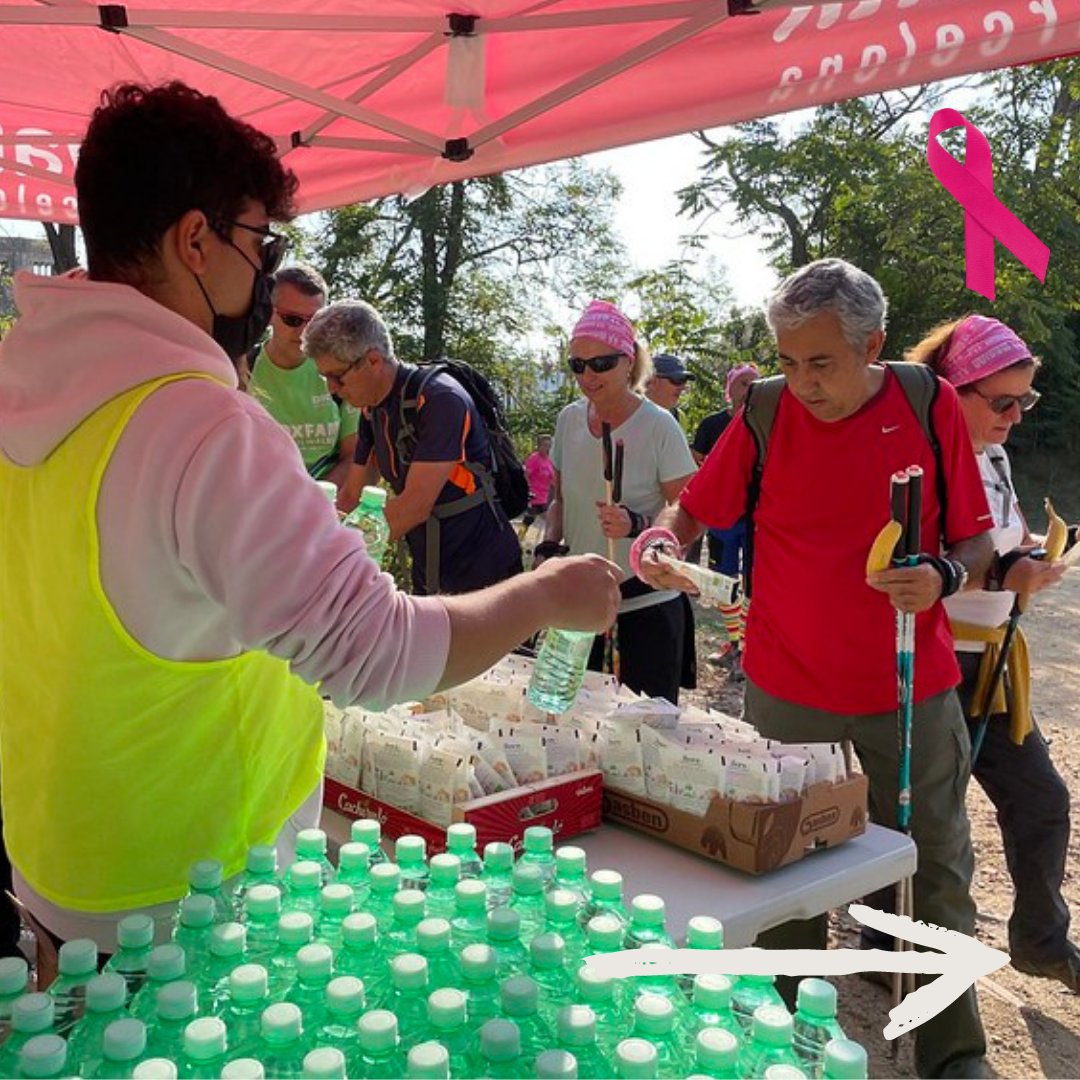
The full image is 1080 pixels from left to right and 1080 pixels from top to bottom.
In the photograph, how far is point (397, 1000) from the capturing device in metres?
1.09

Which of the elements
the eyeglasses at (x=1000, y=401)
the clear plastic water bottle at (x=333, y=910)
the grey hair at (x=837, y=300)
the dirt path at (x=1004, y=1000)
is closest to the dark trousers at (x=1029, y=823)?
the dirt path at (x=1004, y=1000)

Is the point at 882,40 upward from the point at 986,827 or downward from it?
upward

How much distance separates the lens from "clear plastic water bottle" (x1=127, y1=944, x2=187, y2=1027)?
106 centimetres

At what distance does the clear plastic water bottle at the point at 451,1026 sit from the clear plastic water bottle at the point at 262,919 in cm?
30

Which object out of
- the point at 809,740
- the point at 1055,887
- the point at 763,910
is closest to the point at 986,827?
the point at 1055,887

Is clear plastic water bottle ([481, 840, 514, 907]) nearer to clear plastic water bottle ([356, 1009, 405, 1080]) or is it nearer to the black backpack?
clear plastic water bottle ([356, 1009, 405, 1080])

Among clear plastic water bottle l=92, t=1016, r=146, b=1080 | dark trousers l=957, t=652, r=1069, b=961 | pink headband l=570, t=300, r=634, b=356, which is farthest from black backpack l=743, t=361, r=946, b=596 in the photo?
clear plastic water bottle l=92, t=1016, r=146, b=1080

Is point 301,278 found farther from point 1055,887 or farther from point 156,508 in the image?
point 1055,887

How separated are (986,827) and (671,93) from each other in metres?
3.60

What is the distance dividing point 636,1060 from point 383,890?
51 cm

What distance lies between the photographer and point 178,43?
265cm

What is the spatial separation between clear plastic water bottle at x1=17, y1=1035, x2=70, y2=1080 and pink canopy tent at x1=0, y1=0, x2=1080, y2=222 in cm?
220

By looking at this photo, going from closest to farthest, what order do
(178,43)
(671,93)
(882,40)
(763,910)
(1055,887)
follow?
(763,910)
(882,40)
(178,43)
(671,93)
(1055,887)

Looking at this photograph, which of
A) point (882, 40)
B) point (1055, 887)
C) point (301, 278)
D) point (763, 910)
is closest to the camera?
point (763, 910)
